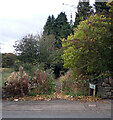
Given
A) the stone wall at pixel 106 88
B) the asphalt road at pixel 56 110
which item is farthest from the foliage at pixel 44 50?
the asphalt road at pixel 56 110

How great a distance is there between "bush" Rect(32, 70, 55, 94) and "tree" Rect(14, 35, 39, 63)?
6061 millimetres

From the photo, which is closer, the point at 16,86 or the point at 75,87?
the point at 16,86

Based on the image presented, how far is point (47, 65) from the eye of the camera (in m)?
19.4

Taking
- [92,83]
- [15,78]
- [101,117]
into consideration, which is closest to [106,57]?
[101,117]

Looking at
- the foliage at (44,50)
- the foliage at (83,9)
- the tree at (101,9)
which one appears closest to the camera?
the tree at (101,9)

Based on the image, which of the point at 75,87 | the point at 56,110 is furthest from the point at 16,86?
the point at 75,87

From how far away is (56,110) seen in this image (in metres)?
6.97

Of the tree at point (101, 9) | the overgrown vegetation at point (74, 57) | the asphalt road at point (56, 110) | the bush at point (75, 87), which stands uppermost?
the tree at point (101, 9)

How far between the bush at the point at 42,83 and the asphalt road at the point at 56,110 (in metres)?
1.96

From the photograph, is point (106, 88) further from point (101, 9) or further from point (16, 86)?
point (101, 9)

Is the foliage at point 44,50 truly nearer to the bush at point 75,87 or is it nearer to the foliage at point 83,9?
the bush at point 75,87

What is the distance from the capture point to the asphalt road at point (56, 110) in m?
6.28

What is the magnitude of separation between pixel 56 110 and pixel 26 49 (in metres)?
11.2

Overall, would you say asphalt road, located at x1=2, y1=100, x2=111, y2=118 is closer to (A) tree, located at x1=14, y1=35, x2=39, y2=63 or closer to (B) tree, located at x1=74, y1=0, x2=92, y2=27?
(B) tree, located at x1=74, y1=0, x2=92, y2=27
